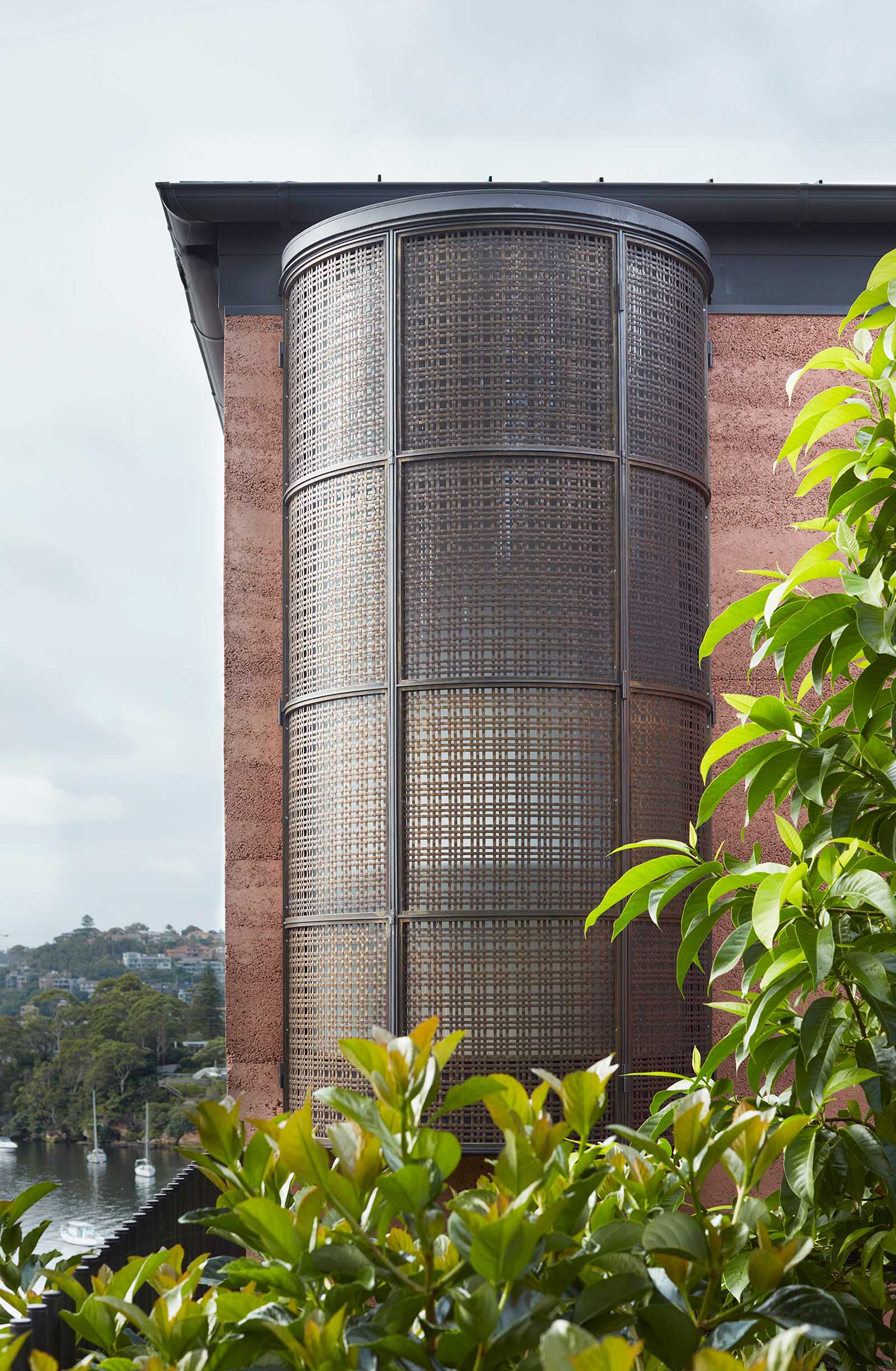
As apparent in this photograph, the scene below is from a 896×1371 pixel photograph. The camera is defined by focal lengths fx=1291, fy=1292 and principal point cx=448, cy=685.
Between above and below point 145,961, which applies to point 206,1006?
below

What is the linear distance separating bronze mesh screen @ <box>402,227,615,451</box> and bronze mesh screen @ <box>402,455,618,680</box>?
0.41 feet

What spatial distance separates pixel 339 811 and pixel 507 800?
2.01ft

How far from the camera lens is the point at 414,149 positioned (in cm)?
2589

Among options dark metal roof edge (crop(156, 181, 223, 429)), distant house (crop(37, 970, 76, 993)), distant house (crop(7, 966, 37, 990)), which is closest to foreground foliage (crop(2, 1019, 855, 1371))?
dark metal roof edge (crop(156, 181, 223, 429))

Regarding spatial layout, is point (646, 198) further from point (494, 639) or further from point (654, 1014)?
point (654, 1014)

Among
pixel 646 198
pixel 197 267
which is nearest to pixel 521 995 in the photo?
pixel 646 198

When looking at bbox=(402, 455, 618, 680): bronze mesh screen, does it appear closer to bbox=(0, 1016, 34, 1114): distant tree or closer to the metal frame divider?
the metal frame divider

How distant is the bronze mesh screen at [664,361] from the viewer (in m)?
4.44

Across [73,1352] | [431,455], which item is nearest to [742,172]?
[431,455]

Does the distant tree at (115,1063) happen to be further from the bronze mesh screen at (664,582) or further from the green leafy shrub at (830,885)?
the green leafy shrub at (830,885)

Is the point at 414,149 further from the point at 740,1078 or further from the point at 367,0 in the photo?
the point at 740,1078

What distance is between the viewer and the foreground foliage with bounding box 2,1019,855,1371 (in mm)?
854

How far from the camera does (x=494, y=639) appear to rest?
4.19 metres

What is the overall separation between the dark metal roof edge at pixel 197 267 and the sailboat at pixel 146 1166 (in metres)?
35.7
